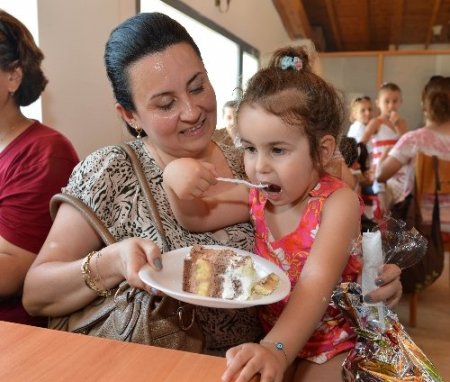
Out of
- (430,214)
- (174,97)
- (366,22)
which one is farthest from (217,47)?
(366,22)

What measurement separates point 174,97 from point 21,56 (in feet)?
2.32

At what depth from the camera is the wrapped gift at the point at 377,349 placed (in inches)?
34.9

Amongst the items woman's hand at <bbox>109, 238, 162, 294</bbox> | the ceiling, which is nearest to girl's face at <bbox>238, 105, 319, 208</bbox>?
woman's hand at <bbox>109, 238, 162, 294</bbox>

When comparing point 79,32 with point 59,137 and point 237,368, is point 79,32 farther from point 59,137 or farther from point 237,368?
point 237,368

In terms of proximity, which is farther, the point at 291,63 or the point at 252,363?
the point at 291,63

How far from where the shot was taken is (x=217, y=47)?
4.42 m

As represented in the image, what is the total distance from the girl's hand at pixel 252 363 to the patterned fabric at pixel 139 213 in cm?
35

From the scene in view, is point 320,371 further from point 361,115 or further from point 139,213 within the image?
point 361,115

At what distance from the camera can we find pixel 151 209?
1.08m

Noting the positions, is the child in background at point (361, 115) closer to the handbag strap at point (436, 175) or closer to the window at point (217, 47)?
the window at point (217, 47)

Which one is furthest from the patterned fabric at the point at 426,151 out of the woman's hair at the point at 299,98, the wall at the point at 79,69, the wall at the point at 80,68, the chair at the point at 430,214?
the woman's hair at the point at 299,98

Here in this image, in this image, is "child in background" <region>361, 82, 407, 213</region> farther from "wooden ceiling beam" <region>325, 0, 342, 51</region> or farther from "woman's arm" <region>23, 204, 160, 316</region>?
"woman's arm" <region>23, 204, 160, 316</region>

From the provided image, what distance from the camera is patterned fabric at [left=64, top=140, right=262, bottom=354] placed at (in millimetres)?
1084

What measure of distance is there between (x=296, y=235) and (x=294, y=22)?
19.9 ft
